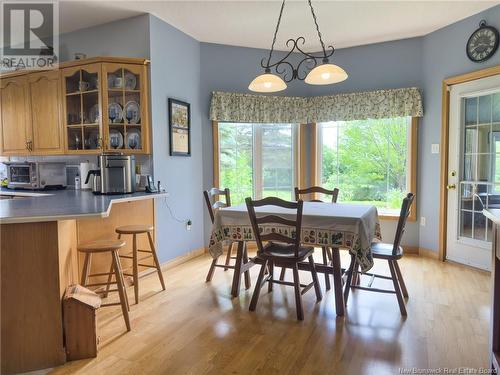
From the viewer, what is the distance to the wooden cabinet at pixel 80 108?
11.4 feet

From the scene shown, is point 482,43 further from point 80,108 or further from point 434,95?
point 80,108

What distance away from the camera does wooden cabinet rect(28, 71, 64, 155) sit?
3748 mm

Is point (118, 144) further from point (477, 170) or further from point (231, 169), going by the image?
point (477, 170)

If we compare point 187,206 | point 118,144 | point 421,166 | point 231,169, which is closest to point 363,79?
point 421,166

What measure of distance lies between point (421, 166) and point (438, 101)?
0.77m

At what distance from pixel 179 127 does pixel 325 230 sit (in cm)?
214

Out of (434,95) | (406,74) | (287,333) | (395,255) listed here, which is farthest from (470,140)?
(287,333)

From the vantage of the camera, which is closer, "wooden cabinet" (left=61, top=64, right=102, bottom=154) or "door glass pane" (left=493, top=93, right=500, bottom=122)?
"door glass pane" (left=493, top=93, right=500, bottom=122)

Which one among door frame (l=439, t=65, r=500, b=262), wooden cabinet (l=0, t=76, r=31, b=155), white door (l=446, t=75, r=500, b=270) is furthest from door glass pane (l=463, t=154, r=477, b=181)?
wooden cabinet (l=0, t=76, r=31, b=155)

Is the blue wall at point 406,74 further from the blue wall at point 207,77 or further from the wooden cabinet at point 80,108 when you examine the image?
the wooden cabinet at point 80,108

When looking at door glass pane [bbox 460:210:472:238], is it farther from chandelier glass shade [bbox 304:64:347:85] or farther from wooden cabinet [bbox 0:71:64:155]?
wooden cabinet [bbox 0:71:64:155]

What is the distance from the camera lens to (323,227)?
2.56m

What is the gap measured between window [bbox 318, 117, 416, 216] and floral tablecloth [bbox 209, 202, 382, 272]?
162cm

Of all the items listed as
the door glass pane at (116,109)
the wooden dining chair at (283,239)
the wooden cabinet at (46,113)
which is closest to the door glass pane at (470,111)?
the wooden dining chair at (283,239)
